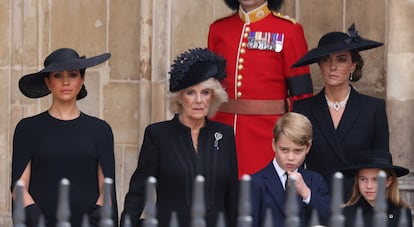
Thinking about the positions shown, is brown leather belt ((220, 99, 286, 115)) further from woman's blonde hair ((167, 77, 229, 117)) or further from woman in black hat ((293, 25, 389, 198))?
woman's blonde hair ((167, 77, 229, 117))

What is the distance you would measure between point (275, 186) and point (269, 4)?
1787mm

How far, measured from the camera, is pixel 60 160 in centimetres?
769

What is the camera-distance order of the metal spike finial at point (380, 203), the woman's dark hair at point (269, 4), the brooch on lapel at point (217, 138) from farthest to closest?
the woman's dark hair at point (269, 4) → the brooch on lapel at point (217, 138) → the metal spike finial at point (380, 203)

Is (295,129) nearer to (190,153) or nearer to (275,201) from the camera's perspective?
(275,201)

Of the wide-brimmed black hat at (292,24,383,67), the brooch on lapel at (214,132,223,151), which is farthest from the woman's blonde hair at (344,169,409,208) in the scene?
the wide-brimmed black hat at (292,24,383,67)

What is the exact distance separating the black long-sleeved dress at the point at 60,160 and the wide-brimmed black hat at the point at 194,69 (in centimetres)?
49

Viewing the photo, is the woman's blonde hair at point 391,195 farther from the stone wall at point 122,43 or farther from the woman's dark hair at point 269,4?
the stone wall at point 122,43

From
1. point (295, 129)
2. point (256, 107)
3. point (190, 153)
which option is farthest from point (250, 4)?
point (295, 129)

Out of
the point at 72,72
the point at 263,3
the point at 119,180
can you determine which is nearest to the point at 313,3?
the point at 263,3

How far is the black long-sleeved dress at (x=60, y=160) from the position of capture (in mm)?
7688

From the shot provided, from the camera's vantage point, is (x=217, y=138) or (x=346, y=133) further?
(x=346, y=133)

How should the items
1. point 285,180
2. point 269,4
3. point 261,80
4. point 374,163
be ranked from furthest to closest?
1. point 269,4
2. point 261,80
3. point 374,163
4. point 285,180

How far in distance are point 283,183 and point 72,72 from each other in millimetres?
1284

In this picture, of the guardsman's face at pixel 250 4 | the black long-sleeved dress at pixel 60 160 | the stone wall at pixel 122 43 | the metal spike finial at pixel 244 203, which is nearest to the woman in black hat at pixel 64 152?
the black long-sleeved dress at pixel 60 160
